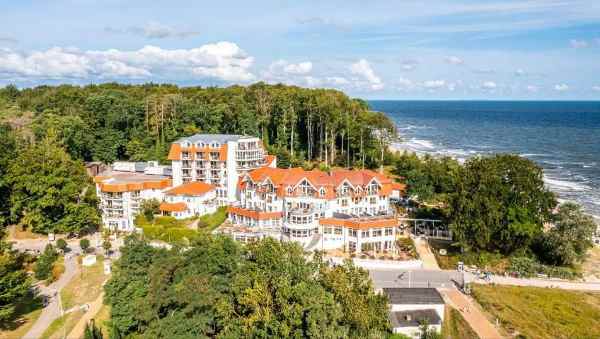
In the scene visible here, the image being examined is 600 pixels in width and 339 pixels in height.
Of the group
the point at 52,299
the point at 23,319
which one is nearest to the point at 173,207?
the point at 52,299

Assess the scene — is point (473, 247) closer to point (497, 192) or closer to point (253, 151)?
point (497, 192)

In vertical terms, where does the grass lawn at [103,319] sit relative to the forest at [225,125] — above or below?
below

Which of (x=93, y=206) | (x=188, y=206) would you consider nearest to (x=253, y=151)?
(x=188, y=206)

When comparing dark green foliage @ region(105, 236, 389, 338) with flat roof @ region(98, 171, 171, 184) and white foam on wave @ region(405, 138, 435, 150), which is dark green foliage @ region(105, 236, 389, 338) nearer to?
flat roof @ region(98, 171, 171, 184)

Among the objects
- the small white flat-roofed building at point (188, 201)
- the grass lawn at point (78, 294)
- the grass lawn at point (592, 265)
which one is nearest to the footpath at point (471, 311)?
the grass lawn at point (592, 265)

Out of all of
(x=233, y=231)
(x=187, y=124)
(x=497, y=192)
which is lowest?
(x=233, y=231)

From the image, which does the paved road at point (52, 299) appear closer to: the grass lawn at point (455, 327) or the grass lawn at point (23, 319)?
the grass lawn at point (23, 319)
